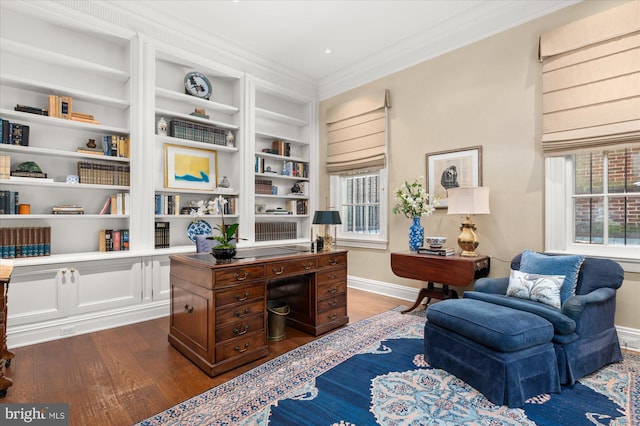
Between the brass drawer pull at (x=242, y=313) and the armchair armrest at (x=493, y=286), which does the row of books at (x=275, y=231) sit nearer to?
the brass drawer pull at (x=242, y=313)

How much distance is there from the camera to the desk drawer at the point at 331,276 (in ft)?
9.82

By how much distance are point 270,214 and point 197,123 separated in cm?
159

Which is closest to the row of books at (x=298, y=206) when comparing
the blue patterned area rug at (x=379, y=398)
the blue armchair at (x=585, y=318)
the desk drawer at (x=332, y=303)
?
the desk drawer at (x=332, y=303)

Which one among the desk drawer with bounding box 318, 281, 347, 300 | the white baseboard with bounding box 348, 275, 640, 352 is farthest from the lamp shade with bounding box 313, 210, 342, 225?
the white baseboard with bounding box 348, 275, 640, 352

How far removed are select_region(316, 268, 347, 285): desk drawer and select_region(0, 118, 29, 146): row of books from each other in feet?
9.75

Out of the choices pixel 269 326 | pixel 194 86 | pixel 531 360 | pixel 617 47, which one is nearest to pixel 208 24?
pixel 194 86

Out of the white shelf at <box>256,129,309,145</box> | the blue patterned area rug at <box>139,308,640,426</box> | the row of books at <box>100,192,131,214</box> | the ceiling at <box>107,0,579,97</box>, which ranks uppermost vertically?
the ceiling at <box>107,0,579,97</box>

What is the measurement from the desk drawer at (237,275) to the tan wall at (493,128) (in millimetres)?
2406

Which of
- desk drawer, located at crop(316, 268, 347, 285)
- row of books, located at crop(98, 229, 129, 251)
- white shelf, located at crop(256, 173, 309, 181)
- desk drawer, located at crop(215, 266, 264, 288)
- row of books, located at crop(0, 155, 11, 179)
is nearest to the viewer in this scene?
desk drawer, located at crop(215, 266, 264, 288)

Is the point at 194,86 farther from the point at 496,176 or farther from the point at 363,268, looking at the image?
the point at 496,176

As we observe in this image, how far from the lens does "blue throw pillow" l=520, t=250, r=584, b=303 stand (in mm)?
2418

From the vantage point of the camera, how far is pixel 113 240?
341 centimetres

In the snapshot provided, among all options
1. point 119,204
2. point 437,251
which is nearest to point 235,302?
point 119,204

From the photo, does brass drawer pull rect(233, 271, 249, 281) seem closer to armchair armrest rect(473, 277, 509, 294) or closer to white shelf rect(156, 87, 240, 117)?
armchair armrest rect(473, 277, 509, 294)
